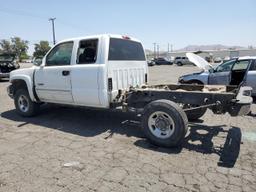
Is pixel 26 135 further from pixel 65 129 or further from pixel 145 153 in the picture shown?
pixel 145 153

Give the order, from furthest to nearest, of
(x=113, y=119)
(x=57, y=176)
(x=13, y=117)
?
(x=13, y=117) < (x=113, y=119) < (x=57, y=176)

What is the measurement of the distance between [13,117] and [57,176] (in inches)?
169

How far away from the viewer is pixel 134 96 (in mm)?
5859

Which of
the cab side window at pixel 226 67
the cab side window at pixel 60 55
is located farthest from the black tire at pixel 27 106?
the cab side window at pixel 226 67

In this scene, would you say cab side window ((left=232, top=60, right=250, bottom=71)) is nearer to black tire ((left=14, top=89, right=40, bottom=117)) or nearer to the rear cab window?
the rear cab window

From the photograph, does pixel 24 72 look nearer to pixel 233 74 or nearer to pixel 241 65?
pixel 233 74

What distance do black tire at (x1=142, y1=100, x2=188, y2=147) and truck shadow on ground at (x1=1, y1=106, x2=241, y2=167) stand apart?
A: 130 millimetres

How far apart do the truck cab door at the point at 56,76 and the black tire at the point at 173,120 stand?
82.1 inches

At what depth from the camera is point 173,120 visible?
486 cm

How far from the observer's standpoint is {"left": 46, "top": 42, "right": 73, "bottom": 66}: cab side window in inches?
251

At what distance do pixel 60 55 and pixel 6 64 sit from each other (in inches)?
526

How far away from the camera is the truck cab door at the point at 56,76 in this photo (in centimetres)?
633

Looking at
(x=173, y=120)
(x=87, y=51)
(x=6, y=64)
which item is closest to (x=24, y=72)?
(x=87, y=51)

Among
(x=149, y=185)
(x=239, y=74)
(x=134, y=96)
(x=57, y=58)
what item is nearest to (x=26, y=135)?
(x=57, y=58)
